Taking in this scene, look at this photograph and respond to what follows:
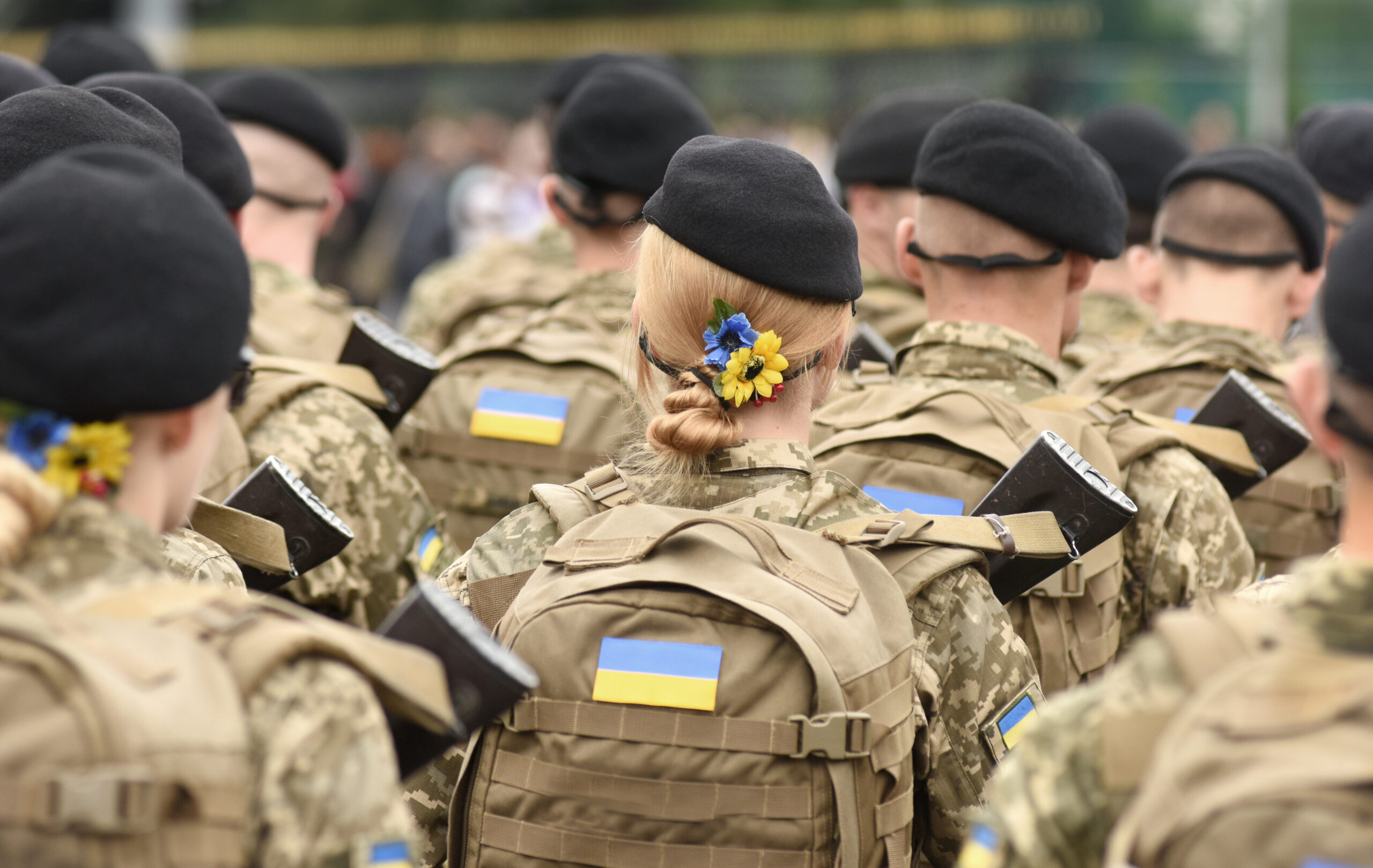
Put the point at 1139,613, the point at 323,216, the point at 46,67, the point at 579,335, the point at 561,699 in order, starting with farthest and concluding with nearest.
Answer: the point at 46,67, the point at 323,216, the point at 579,335, the point at 1139,613, the point at 561,699

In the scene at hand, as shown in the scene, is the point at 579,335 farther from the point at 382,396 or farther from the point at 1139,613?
the point at 1139,613

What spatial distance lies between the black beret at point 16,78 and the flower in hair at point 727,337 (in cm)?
252

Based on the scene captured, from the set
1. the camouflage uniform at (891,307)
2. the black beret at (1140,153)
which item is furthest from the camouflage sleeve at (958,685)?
the black beret at (1140,153)

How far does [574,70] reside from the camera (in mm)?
7039

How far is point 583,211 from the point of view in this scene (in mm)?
4625

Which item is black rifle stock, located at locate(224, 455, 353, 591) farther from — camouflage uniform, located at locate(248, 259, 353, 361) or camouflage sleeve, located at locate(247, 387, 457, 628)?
camouflage uniform, located at locate(248, 259, 353, 361)

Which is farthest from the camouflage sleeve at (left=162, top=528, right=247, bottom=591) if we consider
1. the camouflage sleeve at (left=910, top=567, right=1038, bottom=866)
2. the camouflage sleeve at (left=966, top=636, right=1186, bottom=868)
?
the camouflage sleeve at (left=966, top=636, right=1186, bottom=868)

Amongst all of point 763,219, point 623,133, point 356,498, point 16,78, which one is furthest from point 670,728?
point 16,78

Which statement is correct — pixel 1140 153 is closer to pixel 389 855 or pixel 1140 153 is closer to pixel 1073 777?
pixel 1073 777

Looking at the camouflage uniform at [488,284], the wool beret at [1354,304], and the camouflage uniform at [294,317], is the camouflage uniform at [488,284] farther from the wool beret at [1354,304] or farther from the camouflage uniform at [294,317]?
the wool beret at [1354,304]

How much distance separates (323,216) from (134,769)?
386cm

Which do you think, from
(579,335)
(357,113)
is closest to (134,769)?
(579,335)

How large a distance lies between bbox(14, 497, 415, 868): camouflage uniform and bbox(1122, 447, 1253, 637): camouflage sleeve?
2044 millimetres

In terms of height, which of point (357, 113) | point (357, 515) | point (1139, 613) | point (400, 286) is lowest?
point (357, 113)
